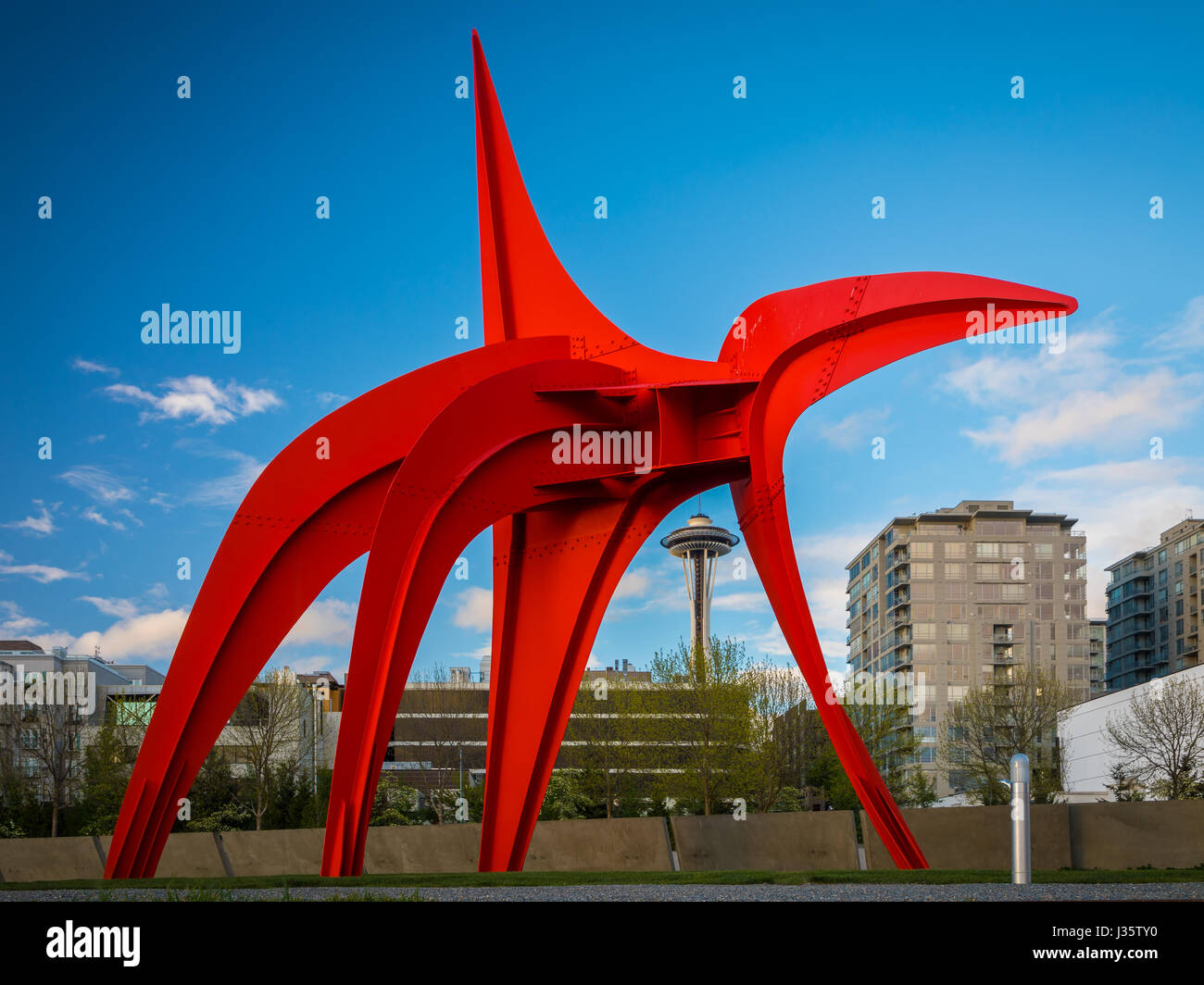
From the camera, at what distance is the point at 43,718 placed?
132 feet

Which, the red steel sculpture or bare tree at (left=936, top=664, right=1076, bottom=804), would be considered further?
bare tree at (left=936, top=664, right=1076, bottom=804)

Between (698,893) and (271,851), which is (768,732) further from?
(698,893)

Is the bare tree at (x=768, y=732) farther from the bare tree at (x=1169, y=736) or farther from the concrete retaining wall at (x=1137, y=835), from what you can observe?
the concrete retaining wall at (x=1137, y=835)

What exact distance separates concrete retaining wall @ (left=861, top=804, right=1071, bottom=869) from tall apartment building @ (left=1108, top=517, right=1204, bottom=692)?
293ft

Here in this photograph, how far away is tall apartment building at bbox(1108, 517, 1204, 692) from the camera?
98500 millimetres

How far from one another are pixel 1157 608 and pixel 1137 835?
322 feet

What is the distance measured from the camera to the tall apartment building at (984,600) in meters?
94.8

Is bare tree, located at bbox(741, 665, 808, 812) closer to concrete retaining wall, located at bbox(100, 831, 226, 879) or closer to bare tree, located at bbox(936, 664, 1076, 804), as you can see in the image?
bare tree, located at bbox(936, 664, 1076, 804)

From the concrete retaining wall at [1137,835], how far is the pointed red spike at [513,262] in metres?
11.2

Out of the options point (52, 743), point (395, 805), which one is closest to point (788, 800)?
point (395, 805)

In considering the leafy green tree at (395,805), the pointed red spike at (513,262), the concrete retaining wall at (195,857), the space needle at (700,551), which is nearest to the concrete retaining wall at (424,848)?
the concrete retaining wall at (195,857)

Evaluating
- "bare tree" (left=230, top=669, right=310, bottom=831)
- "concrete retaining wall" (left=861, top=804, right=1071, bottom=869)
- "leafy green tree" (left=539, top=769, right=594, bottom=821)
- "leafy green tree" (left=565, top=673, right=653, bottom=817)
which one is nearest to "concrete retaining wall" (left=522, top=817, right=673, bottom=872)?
"concrete retaining wall" (left=861, top=804, right=1071, bottom=869)

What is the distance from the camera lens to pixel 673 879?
12.3 meters
